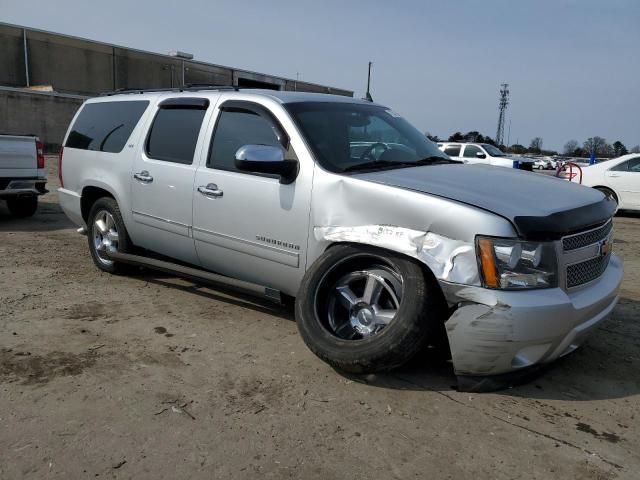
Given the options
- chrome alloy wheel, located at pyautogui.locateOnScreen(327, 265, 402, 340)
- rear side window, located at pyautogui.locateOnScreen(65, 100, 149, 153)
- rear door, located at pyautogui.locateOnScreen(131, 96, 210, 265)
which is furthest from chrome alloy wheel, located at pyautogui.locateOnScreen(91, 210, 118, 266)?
chrome alloy wheel, located at pyautogui.locateOnScreen(327, 265, 402, 340)

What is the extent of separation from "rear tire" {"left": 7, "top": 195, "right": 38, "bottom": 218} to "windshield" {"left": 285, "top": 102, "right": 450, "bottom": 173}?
719cm

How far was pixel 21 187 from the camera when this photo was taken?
9086 millimetres

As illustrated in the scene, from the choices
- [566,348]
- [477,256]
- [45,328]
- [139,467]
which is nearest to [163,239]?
[45,328]

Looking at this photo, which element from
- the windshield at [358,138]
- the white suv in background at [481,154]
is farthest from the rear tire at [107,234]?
the white suv in background at [481,154]

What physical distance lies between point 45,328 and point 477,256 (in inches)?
126

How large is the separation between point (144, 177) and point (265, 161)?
172cm

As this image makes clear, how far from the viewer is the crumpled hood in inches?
116

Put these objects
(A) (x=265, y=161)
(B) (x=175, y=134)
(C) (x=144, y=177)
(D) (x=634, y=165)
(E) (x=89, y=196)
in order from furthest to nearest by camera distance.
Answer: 1. (D) (x=634, y=165)
2. (E) (x=89, y=196)
3. (C) (x=144, y=177)
4. (B) (x=175, y=134)
5. (A) (x=265, y=161)

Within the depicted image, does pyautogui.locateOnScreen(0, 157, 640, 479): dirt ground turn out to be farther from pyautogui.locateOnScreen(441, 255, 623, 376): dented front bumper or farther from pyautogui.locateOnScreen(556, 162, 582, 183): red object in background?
pyautogui.locateOnScreen(556, 162, 582, 183): red object in background

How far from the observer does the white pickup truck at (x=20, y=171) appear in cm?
889

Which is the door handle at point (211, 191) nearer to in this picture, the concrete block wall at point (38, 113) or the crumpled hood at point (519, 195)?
the crumpled hood at point (519, 195)

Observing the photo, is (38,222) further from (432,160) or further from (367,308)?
(367,308)

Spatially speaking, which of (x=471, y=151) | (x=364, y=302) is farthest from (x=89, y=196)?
(x=471, y=151)

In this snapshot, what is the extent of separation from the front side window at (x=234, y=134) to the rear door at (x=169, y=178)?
205 millimetres
